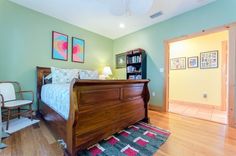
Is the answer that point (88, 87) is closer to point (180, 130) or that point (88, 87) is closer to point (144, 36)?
point (180, 130)

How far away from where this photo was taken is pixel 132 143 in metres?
1.74

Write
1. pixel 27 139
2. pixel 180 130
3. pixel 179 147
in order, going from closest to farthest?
pixel 179 147 → pixel 27 139 → pixel 180 130

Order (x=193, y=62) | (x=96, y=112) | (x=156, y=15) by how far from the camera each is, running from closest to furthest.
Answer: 1. (x=96, y=112)
2. (x=156, y=15)
3. (x=193, y=62)

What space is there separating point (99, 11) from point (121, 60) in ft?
6.73

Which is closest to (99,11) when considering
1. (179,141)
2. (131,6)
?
(131,6)

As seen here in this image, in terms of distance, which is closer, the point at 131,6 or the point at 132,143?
the point at 132,143

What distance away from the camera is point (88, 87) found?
4.92 ft

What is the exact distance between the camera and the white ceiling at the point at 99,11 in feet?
8.76

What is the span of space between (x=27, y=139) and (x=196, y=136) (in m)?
2.60

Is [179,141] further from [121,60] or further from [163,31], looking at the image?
[121,60]

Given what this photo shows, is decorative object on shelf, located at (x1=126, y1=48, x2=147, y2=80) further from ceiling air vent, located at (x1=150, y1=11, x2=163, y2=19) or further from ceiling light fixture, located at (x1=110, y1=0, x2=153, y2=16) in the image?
ceiling light fixture, located at (x1=110, y1=0, x2=153, y2=16)

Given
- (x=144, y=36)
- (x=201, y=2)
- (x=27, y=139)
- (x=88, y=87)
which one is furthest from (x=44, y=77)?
(x=201, y=2)

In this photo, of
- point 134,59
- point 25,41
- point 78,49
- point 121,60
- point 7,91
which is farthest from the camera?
point 121,60

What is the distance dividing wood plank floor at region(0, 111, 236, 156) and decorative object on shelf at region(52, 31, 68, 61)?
72.3 inches
